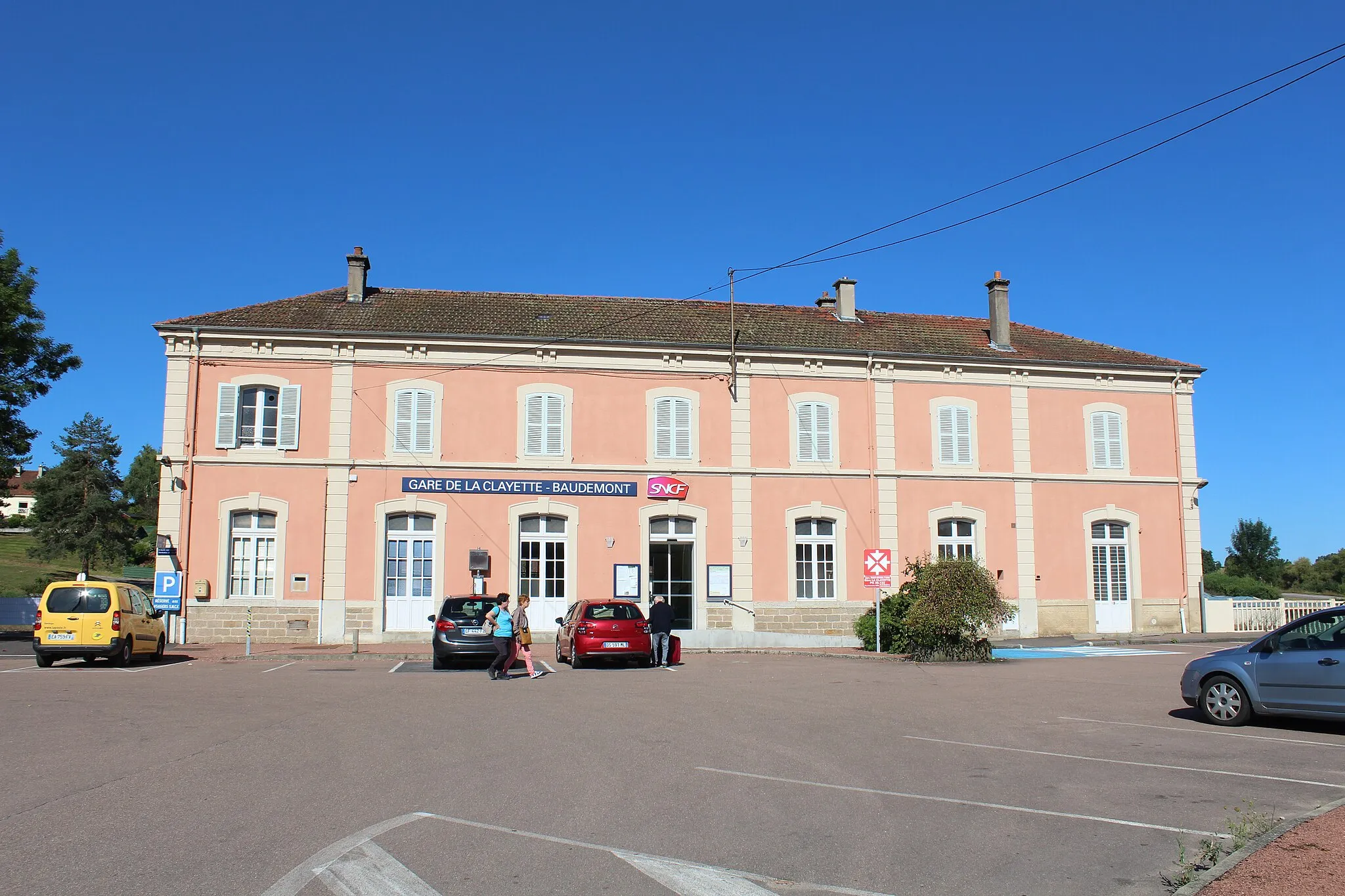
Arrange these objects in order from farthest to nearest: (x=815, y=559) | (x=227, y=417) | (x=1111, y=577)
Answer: (x=1111, y=577)
(x=815, y=559)
(x=227, y=417)

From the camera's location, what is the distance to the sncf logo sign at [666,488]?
26.3 meters

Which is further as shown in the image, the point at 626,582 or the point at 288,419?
the point at 626,582

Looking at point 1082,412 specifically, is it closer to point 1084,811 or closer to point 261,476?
point 261,476

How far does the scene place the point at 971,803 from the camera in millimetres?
7500

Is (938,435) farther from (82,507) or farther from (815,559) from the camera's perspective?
(82,507)

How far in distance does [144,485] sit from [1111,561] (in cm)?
7758

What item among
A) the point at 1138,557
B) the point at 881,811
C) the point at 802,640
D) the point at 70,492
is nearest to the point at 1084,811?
Answer: the point at 881,811

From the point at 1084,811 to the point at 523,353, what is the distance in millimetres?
20918

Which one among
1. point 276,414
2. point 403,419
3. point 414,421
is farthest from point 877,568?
point 276,414

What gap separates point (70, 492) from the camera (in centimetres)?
6975

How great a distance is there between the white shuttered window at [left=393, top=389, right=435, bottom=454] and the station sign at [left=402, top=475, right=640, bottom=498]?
77cm

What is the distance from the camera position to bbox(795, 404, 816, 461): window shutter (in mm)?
27312

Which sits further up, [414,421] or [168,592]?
[414,421]

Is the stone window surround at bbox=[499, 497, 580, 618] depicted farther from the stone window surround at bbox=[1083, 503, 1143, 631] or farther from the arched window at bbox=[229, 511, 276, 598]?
the stone window surround at bbox=[1083, 503, 1143, 631]
